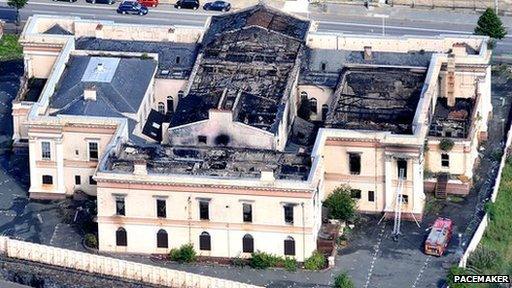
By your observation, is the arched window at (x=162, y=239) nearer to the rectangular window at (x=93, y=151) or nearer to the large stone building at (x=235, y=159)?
the large stone building at (x=235, y=159)

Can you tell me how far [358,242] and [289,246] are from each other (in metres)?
7.39

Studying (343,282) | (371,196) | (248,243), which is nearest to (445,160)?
(371,196)

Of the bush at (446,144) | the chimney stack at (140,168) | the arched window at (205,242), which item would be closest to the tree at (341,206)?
the bush at (446,144)

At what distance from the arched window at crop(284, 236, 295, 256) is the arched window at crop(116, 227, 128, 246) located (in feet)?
44.8

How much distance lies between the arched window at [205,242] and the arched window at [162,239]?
2890 millimetres

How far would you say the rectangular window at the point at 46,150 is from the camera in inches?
7648

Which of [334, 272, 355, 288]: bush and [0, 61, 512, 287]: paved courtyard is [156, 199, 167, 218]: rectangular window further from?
[334, 272, 355, 288]: bush

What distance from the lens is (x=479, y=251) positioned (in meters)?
186

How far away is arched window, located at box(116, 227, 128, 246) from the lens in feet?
609

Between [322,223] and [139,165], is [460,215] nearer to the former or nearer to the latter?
[322,223]

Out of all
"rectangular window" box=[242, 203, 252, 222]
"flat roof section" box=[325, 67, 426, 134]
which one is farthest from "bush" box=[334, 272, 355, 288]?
"flat roof section" box=[325, 67, 426, 134]

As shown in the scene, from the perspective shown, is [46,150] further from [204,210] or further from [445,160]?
[445,160]

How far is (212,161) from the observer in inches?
7357

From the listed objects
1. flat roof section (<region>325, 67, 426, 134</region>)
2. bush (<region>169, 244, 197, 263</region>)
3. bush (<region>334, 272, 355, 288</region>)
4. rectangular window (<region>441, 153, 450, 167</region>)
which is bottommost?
bush (<region>334, 272, 355, 288</region>)
